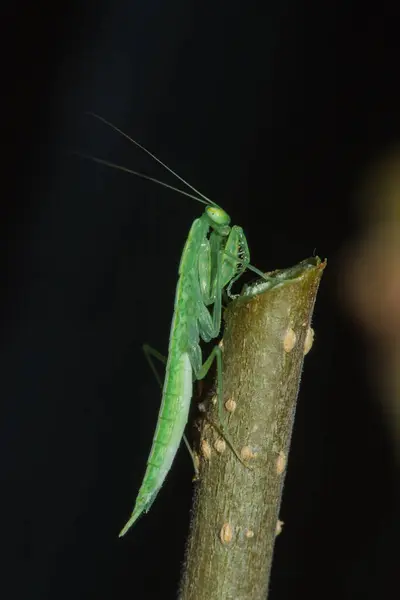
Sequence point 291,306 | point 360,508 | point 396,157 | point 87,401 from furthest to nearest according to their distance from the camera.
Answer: point 87,401
point 396,157
point 360,508
point 291,306

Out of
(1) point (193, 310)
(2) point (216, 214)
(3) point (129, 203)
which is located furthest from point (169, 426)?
(3) point (129, 203)

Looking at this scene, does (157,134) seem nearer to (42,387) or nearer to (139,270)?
(139,270)

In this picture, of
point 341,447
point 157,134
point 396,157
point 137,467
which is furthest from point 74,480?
point 396,157

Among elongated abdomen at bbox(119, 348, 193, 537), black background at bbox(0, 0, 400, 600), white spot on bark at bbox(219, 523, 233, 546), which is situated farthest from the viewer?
black background at bbox(0, 0, 400, 600)

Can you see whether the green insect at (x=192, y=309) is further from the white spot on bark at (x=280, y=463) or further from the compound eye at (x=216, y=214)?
the white spot on bark at (x=280, y=463)

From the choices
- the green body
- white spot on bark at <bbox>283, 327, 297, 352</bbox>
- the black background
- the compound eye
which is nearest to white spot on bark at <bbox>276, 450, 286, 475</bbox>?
white spot on bark at <bbox>283, 327, 297, 352</bbox>

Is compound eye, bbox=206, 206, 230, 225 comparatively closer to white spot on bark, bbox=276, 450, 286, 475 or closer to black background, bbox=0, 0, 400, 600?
white spot on bark, bbox=276, 450, 286, 475

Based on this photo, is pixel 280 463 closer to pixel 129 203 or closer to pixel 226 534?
pixel 226 534
